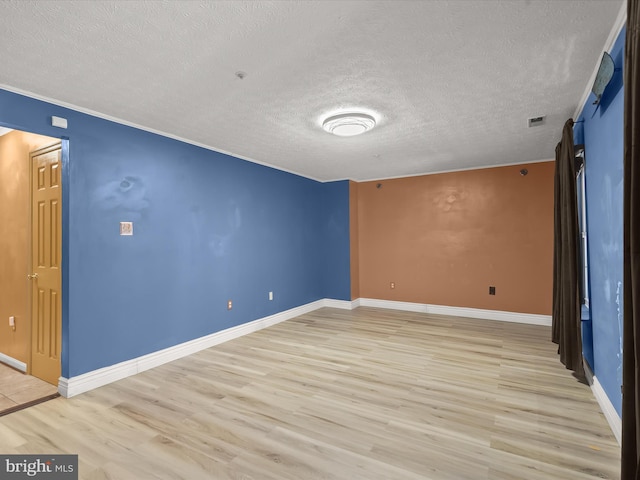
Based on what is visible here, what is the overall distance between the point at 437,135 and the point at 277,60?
87.7 inches

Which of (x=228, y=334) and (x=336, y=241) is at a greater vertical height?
(x=336, y=241)

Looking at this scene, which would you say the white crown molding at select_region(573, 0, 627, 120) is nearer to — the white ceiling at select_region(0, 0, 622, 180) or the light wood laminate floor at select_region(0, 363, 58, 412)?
the white ceiling at select_region(0, 0, 622, 180)

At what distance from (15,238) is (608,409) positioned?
539 cm

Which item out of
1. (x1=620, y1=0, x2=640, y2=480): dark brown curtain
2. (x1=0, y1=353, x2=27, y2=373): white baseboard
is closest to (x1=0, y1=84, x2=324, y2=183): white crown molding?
(x1=0, y1=353, x2=27, y2=373): white baseboard

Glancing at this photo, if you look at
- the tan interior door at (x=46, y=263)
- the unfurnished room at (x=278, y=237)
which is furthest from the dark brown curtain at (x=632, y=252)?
the tan interior door at (x=46, y=263)

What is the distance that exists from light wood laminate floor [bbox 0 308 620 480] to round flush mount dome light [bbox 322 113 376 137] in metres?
2.34

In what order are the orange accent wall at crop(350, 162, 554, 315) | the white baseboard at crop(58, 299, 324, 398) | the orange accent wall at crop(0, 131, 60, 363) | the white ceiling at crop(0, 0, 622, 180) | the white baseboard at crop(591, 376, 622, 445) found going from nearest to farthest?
the white ceiling at crop(0, 0, 622, 180), the white baseboard at crop(591, 376, 622, 445), the white baseboard at crop(58, 299, 324, 398), the orange accent wall at crop(0, 131, 60, 363), the orange accent wall at crop(350, 162, 554, 315)

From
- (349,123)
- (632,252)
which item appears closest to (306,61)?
(349,123)

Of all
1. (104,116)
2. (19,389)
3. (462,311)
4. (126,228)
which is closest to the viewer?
(19,389)

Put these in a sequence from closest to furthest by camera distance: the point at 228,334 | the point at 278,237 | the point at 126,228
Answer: the point at 126,228
the point at 228,334
the point at 278,237

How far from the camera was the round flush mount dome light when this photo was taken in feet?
9.89

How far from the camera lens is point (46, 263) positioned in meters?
3.08

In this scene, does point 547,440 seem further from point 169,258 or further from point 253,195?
point 253,195

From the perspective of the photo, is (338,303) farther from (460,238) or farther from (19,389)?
(19,389)
